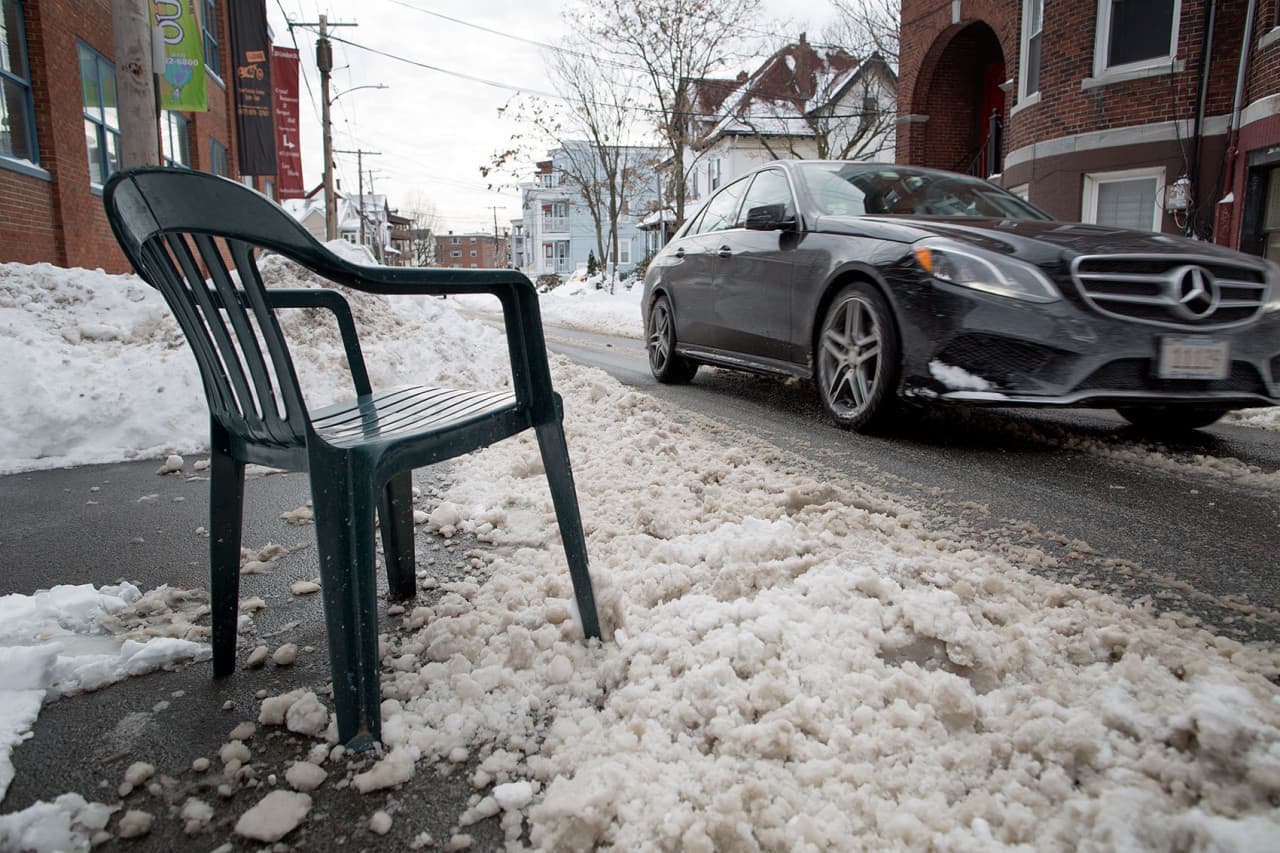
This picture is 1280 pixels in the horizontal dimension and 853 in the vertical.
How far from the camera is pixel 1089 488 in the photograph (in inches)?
135

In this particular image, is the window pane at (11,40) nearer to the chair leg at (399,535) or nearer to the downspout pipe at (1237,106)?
the chair leg at (399,535)

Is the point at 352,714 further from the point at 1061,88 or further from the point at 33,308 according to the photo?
the point at 1061,88

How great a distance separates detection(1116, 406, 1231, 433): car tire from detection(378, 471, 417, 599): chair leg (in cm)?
408

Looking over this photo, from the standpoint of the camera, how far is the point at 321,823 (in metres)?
1.39

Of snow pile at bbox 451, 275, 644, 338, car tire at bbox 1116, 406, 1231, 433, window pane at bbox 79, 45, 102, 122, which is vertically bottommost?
car tire at bbox 1116, 406, 1231, 433

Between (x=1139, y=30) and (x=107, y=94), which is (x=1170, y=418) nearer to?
(x=1139, y=30)

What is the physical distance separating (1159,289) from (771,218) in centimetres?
215

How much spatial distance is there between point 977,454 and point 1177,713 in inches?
104

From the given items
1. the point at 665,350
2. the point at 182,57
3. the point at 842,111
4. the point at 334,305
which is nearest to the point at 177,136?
the point at 182,57

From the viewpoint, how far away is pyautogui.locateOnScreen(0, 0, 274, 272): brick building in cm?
916

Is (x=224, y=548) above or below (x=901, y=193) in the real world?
below

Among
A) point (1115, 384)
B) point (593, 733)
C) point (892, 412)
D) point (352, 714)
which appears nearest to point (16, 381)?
point (352, 714)

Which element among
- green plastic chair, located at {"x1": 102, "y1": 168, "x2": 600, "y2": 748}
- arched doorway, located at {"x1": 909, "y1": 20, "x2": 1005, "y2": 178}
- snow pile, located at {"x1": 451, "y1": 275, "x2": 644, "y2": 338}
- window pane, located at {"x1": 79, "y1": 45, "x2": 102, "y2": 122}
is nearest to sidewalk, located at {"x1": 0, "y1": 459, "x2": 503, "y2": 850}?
green plastic chair, located at {"x1": 102, "y1": 168, "x2": 600, "y2": 748}

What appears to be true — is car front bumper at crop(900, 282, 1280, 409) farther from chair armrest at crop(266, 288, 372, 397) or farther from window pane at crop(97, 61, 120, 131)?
window pane at crop(97, 61, 120, 131)
